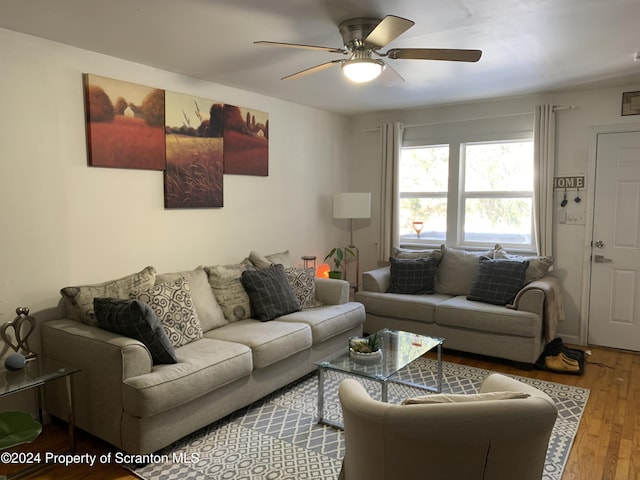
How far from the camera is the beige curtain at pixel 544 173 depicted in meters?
4.50

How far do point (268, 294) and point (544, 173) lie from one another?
2968mm

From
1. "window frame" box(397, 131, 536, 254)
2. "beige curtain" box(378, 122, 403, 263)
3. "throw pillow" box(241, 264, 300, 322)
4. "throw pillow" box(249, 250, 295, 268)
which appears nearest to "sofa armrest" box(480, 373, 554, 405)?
"throw pillow" box(241, 264, 300, 322)

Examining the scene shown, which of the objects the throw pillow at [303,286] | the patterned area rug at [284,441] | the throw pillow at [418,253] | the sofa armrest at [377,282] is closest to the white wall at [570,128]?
the throw pillow at [418,253]

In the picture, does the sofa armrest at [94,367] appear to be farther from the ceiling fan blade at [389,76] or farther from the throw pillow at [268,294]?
the ceiling fan blade at [389,76]

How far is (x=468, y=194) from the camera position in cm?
512

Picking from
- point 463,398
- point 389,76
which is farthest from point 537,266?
point 463,398

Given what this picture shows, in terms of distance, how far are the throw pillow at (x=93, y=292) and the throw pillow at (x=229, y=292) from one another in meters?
0.56

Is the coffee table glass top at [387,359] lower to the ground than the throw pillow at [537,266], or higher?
lower

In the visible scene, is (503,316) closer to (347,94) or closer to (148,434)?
(347,94)

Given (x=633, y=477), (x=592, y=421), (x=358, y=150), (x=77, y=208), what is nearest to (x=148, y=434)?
(x=77, y=208)

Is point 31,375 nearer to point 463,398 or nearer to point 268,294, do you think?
point 268,294

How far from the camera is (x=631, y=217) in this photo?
14.0 feet

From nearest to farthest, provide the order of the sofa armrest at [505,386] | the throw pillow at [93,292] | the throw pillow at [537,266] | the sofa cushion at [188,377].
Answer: the sofa armrest at [505,386]
the sofa cushion at [188,377]
the throw pillow at [93,292]
the throw pillow at [537,266]

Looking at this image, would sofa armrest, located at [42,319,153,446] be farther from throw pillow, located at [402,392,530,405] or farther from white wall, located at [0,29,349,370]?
throw pillow, located at [402,392,530,405]
